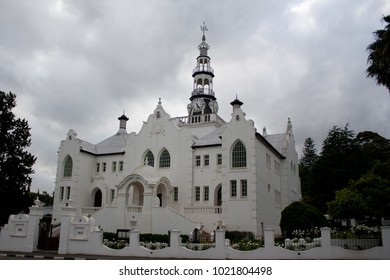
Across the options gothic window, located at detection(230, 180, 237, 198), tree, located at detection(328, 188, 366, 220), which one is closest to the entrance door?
gothic window, located at detection(230, 180, 237, 198)

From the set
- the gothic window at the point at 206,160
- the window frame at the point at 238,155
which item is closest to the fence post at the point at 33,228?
the window frame at the point at 238,155

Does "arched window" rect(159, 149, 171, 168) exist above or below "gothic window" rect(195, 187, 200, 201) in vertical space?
above

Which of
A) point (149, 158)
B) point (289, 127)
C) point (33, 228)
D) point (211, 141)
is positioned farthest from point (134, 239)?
point (289, 127)

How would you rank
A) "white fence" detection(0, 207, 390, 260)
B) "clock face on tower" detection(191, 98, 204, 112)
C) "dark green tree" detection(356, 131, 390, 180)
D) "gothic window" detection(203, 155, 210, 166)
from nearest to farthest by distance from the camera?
1. "white fence" detection(0, 207, 390, 260)
2. "gothic window" detection(203, 155, 210, 166)
3. "clock face on tower" detection(191, 98, 204, 112)
4. "dark green tree" detection(356, 131, 390, 180)

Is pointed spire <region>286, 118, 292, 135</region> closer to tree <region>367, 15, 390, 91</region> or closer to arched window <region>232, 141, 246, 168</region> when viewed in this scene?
arched window <region>232, 141, 246, 168</region>

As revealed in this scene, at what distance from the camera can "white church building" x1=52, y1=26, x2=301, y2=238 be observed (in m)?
31.0

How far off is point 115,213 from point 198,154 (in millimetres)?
9686

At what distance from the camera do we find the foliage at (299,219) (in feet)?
79.9

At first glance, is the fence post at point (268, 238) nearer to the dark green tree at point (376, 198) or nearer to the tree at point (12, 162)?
the dark green tree at point (376, 198)

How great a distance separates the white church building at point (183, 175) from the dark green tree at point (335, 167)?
2.69 metres

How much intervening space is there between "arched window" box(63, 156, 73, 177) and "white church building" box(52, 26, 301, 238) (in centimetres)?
11

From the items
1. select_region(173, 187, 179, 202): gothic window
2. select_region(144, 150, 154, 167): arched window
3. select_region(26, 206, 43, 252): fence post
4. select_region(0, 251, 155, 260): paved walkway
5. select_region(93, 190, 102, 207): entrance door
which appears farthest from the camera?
select_region(93, 190, 102, 207): entrance door

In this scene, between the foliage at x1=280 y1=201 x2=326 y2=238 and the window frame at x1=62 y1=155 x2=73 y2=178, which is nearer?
the foliage at x1=280 y1=201 x2=326 y2=238

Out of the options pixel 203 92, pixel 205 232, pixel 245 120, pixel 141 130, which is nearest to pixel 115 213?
pixel 205 232
